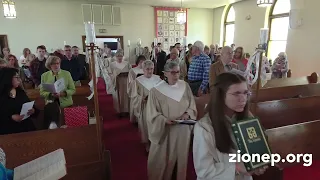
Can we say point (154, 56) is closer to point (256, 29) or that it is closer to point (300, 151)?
point (256, 29)

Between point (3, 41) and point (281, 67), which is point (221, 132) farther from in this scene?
point (3, 41)

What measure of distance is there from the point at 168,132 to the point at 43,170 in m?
1.57

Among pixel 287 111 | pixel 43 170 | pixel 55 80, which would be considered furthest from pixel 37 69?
pixel 287 111

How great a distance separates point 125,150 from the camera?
138 inches

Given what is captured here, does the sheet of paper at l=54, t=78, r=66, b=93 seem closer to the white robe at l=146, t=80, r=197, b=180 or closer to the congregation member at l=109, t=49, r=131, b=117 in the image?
the white robe at l=146, t=80, r=197, b=180

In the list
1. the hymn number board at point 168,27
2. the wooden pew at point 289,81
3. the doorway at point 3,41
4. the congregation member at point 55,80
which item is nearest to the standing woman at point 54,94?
the congregation member at point 55,80

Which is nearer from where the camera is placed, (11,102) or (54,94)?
(11,102)

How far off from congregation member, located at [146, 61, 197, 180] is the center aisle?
0.50 m

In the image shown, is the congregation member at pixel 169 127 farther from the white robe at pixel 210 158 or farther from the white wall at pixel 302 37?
the white wall at pixel 302 37

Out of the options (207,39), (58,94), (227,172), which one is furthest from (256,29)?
(227,172)

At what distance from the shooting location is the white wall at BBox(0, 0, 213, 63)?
9.57m

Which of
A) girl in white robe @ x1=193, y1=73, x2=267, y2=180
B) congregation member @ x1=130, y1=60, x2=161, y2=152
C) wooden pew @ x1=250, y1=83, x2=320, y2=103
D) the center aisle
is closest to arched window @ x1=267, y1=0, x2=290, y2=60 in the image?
wooden pew @ x1=250, y1=83, x2=320, y2=103

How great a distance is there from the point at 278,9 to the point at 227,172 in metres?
8.82

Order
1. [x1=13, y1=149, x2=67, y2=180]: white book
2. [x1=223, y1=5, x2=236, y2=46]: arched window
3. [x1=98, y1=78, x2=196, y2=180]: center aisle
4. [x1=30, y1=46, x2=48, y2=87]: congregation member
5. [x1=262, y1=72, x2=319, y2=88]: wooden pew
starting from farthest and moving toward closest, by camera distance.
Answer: [x1=223, y1=5, x2=236, y2=46]: arched window → [x1=30, y1=46, x2=48, y2=87]: congregation member → [x1=262, y1=72, x2=319, y2=88]: wooden pew → [x1=98, y1=78, x2=196, y2=180]: center aisle → [x1=13, y1=149, x2=67, y2=180]: white book
